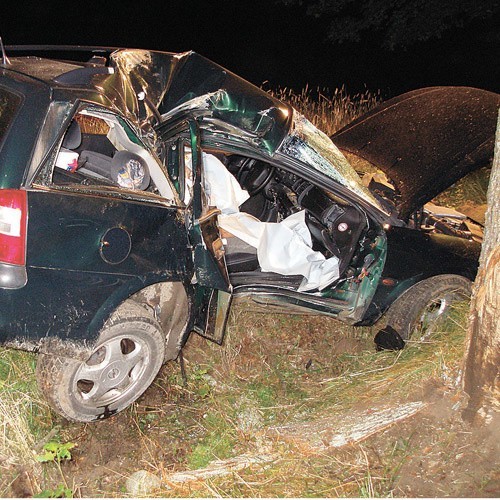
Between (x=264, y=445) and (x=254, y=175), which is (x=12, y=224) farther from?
(x=254, y=175)

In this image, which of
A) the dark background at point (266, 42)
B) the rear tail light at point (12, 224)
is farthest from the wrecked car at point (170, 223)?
the dark background at point (266, 42)

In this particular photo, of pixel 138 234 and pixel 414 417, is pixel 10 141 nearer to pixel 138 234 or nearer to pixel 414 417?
pixel 138 234

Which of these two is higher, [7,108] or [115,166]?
[7,108]

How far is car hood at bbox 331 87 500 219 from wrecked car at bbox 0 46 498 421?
27 millimetres

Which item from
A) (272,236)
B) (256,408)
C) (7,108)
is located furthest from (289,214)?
(7,108)

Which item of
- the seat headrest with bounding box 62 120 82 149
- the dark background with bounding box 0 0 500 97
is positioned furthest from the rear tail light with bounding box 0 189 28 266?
the dark background with bounding box 0 0 500 97

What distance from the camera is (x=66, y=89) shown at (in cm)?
333

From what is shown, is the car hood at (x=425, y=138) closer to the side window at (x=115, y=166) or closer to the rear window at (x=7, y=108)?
the side window at (x=115, y=166)

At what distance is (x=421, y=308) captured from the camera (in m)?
4.76

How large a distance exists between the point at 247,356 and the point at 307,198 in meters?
1.28

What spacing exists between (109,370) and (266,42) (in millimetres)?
22853

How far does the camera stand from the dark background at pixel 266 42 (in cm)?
1986

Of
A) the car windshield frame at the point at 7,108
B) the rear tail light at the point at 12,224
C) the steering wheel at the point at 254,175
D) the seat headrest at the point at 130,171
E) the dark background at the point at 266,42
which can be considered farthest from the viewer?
the dark background at the point at 266,42

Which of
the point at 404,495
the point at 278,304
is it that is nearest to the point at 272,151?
the point at 278,304
